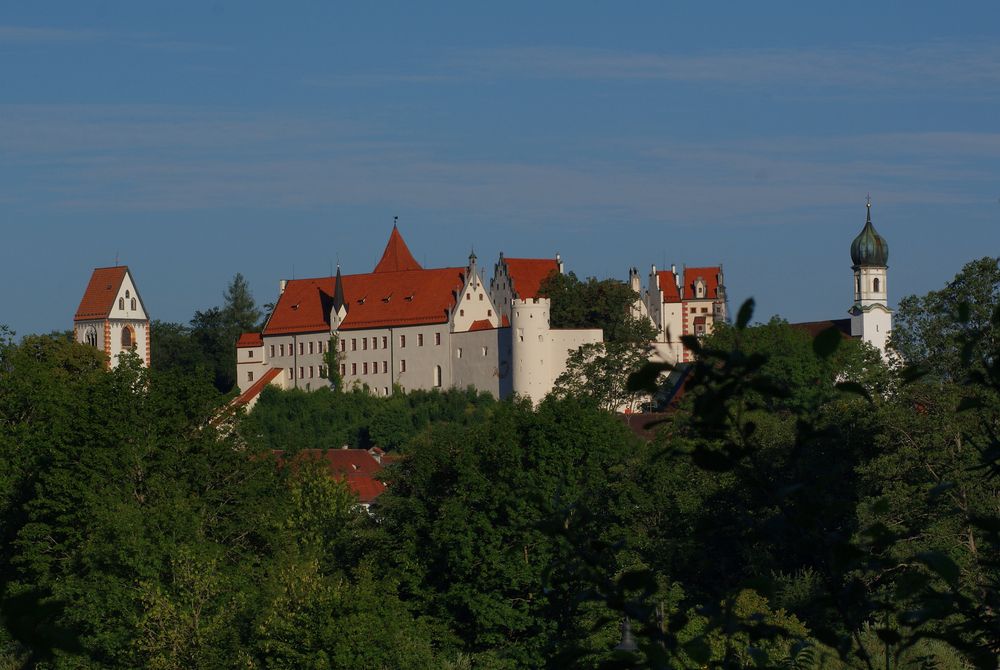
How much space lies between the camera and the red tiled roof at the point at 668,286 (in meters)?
110

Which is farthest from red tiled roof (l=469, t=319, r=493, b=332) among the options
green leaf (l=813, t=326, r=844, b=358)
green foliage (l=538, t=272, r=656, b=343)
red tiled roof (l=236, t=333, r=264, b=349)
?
green leaf (l=813, t=326, r=844, b=358)

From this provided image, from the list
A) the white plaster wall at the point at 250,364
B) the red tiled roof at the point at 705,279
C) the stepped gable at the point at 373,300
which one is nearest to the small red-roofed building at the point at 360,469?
the stepped gable at the point at 373,300

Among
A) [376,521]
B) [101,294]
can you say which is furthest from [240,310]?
[376,521]

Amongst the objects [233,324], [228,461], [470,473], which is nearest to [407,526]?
[470,473]

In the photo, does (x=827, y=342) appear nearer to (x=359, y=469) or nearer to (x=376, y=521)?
(x=376, y=521)

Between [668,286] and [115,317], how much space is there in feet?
120

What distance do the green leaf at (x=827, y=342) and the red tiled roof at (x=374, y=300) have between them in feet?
301

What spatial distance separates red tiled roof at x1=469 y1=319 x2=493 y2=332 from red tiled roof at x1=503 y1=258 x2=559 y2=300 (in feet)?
14.8

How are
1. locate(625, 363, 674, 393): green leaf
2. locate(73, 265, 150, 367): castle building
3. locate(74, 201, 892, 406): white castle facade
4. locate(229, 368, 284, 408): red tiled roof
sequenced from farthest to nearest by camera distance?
locate(73, 265, 150, 367): castle building
locate(229, 368, 284, 408): red tiled roof
locate(74, 201, 892, 406): white castle facade
locate(625, 363, 674, 393): green leaf

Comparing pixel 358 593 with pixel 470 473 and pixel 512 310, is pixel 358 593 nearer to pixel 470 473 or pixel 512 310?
pixel 470 473

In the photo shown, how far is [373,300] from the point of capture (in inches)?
4077

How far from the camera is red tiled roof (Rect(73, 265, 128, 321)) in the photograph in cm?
11469

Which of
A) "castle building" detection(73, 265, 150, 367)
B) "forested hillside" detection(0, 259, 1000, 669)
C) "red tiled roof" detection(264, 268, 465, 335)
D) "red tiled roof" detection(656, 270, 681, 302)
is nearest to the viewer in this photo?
"forested hillside" detection(0, 259, 1000, 669)

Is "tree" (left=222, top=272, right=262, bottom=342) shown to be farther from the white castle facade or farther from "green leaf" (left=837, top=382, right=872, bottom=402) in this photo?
"green leaf" (left=837, top=382, right=872, bottom=402)
